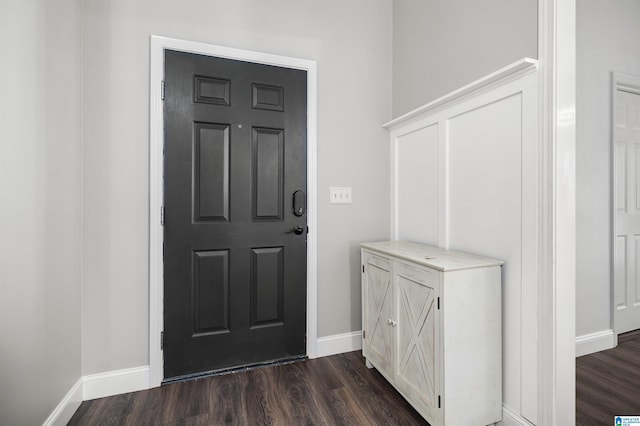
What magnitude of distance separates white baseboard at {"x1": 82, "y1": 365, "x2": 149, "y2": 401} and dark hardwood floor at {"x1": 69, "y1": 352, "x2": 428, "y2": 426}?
39 mm

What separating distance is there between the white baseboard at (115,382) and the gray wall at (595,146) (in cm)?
Answer: 296

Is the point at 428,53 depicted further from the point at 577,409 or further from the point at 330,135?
the point at 577,409

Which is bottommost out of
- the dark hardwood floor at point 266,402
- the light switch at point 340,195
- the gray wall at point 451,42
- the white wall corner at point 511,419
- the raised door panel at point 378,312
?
the dark hardwood floor at point 266,402

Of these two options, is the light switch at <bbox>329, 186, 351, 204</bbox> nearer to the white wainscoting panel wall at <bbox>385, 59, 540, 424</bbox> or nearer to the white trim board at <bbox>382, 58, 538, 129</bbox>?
the white wainscoting panel wall at <bbox>385, 59, 540, 424</bbox>

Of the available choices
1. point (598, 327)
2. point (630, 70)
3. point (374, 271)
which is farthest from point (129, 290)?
point (630, 70)

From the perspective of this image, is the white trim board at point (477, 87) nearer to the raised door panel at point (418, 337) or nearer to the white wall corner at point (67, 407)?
the raised door panel at point (418, 337)

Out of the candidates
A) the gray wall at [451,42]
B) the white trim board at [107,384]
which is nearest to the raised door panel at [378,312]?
the gray wall at [451,42]

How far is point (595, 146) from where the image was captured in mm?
2256

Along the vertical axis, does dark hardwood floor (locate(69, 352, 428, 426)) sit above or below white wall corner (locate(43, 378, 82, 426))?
below

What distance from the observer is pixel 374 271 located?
1934 millimetres

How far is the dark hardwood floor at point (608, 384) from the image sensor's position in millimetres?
1556

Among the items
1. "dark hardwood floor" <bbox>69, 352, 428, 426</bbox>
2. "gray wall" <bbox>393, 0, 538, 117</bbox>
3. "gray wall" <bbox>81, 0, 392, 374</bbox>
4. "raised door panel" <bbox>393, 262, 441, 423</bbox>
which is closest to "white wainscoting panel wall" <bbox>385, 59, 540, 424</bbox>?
"gray wall" <bbox>393, 0, 538, 117</bbox>

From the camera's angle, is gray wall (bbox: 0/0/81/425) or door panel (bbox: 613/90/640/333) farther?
door panel (bbox: 613/90/640/333)

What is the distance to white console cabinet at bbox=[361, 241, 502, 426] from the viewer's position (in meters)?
1.34
